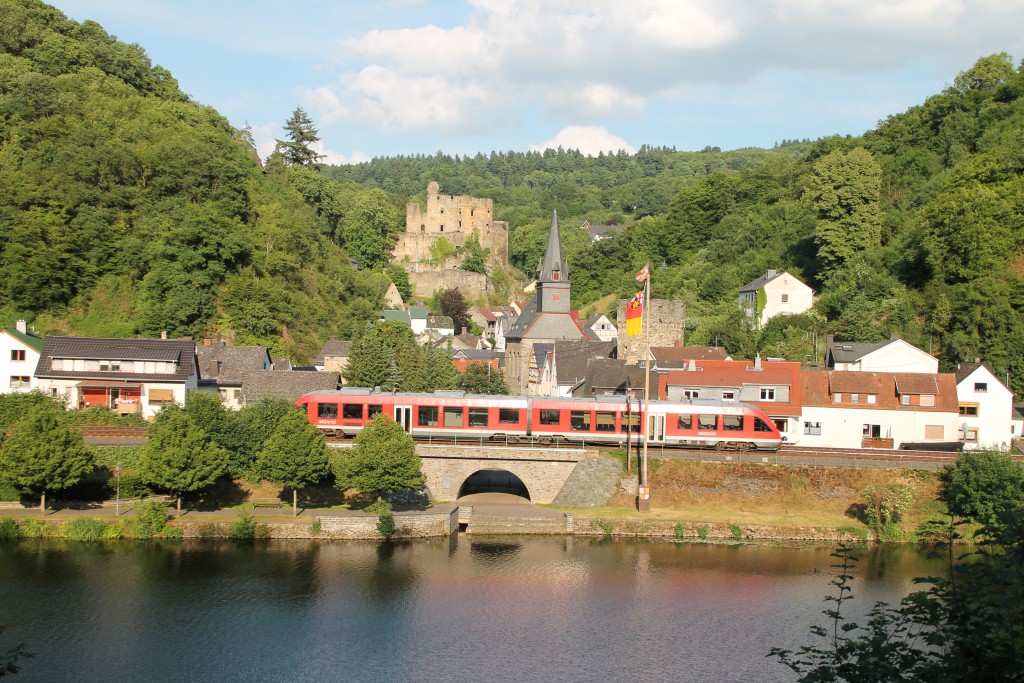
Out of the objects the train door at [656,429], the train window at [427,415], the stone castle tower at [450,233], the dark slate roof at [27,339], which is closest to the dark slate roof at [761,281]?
the train door at [656,429]

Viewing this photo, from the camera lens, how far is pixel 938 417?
126 feet

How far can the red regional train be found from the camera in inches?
1382

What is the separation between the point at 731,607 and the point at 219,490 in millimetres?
18637

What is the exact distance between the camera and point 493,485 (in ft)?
128

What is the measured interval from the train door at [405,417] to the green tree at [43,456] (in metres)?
10.9

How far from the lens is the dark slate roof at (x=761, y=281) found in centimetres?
5936

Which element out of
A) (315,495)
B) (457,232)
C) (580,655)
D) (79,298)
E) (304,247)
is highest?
(457,232)

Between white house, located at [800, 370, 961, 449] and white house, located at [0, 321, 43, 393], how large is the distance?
33.3m

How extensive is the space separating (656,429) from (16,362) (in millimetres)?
27335

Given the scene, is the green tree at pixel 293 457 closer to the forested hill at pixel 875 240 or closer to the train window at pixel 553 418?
the train window at pixel 553 418

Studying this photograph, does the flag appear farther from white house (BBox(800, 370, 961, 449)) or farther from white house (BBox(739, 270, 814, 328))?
white house (BBox(739, 270, 814, 328))

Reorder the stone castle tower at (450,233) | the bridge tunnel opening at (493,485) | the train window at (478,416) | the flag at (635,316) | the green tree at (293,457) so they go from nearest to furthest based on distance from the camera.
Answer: the green tree at (293,457), the flag at (635,316), the train window at (478,416), the bridge tunnel opening at (493,485), the stone castle tower at (450,233)

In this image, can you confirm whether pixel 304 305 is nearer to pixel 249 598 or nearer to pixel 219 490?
pixel 219 490

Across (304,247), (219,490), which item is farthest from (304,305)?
(219,490)
